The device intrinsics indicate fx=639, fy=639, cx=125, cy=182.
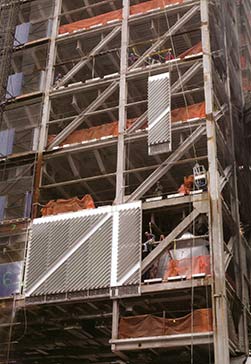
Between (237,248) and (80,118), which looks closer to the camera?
(237,248)

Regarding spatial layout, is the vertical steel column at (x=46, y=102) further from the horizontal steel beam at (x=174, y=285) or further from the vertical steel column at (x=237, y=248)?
the vertical steel column at (x=237, y=248)

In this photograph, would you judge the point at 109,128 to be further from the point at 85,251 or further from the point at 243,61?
the point at 243,61

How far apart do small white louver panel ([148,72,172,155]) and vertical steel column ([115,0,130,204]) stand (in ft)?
4.13

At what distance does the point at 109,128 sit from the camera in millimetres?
27969

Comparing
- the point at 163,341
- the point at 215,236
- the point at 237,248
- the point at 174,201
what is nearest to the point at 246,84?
the point at 237,248

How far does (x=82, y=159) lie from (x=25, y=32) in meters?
8.29

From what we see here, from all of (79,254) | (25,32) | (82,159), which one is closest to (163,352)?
(79,254)

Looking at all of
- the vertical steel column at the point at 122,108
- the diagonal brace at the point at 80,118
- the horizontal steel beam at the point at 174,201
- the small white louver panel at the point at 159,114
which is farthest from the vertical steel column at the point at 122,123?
the small white louver panel at the point at 159,114

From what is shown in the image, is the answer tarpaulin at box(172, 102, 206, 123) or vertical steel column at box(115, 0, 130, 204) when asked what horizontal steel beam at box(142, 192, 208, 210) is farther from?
tarpaulin at box(172, 102, 206, 123)

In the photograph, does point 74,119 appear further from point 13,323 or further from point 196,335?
point 196,335

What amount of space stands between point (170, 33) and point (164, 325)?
1346 centimetres

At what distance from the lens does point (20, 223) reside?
27047mm

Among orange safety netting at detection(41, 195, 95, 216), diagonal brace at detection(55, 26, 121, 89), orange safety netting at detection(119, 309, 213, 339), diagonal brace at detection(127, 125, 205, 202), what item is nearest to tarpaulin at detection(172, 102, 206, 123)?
diagonal brace at detection(127, 125, 205, 202)

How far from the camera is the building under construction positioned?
76.7 ft
